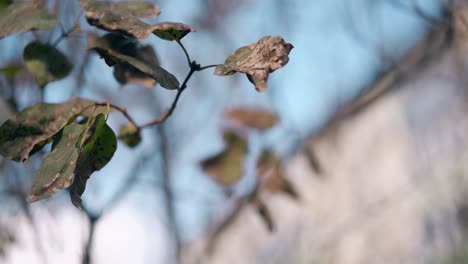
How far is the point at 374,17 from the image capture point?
1.54 m

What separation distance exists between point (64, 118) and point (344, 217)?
3.67 m

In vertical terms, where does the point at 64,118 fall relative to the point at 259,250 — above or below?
above

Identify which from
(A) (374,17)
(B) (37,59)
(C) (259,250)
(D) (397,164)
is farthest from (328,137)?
(B) (37,59)

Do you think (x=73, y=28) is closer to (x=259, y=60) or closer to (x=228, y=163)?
(x=259, y=60)

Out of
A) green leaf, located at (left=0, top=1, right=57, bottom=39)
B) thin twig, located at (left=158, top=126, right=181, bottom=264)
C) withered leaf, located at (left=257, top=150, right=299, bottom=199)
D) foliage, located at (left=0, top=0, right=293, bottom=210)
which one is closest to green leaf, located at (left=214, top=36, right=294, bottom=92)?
foliage, located at (left=0, top=0, right=293, bottom=210)

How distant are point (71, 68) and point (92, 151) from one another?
A: 0.98 ft

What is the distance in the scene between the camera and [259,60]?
0.54 metres

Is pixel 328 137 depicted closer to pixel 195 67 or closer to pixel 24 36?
pixel 24 36

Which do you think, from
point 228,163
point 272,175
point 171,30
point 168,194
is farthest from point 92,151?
point 168,194

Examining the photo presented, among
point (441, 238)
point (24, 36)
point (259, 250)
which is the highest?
point (24, 36)

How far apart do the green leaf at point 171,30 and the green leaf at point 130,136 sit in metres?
0.30

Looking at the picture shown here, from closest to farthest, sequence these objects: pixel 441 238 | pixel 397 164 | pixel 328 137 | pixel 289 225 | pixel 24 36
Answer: pixel 24 36 → pixel 441 238 → pixel 328 137 → pixel 397 164 → pixel 289 225

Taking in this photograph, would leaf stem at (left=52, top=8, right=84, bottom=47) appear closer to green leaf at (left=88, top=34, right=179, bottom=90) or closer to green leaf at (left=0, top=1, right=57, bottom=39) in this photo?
green leaf at (left=0, top=1, right=57, bottom=39)

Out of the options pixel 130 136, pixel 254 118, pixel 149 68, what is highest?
pixel 149 68
